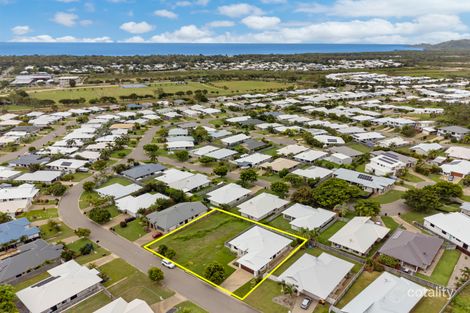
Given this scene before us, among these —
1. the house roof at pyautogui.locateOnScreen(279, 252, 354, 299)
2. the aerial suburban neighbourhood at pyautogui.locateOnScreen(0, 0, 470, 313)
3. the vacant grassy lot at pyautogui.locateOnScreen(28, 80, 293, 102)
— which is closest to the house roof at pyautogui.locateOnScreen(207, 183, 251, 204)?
the aerial suburban neighbourhood at pyautogui.locateOnScreen(0, 0, 470, 313)

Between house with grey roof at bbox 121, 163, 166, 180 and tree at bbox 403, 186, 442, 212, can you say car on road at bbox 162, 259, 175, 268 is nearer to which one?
house with grey roof at bbox 121, 163, 166, 180

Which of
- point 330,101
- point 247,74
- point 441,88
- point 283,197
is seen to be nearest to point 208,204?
point 283,197

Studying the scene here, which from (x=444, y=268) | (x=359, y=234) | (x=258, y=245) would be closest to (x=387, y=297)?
(x=444, y=268)

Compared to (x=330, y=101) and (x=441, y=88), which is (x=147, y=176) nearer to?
(x=330, y=101)

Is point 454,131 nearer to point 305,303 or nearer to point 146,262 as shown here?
point 305,303

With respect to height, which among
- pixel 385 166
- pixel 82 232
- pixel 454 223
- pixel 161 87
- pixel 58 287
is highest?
pixel 161 87

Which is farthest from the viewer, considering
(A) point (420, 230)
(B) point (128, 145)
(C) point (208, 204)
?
(B) point (128, 145)

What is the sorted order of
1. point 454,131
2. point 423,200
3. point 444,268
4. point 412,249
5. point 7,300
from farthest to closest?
1. point 454,131
2. point 423,200
3. point 412,249
4. point 444,268
5. point 7,300

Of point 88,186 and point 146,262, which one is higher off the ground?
point 88,186
